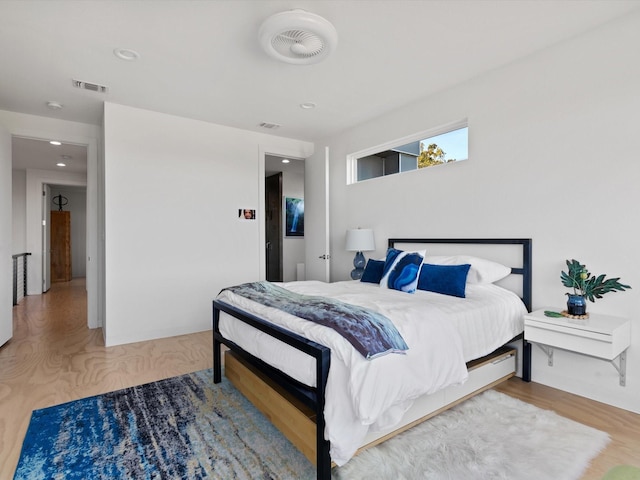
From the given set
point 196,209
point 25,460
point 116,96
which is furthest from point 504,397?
point 116,96

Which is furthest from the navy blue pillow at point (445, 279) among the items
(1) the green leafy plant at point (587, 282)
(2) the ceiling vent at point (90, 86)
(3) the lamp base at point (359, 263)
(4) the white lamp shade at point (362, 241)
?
(2) the ceiling vent at point (90, 86)

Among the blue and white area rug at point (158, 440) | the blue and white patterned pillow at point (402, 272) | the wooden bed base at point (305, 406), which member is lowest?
the blue and white area rug at point (158, 440)

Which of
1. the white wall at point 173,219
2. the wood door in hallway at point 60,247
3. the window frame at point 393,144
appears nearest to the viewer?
the window frame at point 393,144

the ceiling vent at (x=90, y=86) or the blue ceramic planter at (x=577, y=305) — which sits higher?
the ceiling vent at (x=90, y=86)

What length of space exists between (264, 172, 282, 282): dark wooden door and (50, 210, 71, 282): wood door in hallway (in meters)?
5.68

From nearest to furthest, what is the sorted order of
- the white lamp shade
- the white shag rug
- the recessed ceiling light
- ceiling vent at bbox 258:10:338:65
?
the white shag rug
ceiling vent at bbox 258:10:338:65
the recessed ceiling light
the white lamp shade

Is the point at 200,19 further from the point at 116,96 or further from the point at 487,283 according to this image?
the point at 487,283

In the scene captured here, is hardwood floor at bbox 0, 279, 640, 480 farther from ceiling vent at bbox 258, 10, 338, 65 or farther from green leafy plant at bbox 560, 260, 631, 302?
ceiling vent at bbox 258, 10, 338, 65

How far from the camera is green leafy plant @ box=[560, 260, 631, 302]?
225cm

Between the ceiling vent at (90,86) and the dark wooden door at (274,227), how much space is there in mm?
3732

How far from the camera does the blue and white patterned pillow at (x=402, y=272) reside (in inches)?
115

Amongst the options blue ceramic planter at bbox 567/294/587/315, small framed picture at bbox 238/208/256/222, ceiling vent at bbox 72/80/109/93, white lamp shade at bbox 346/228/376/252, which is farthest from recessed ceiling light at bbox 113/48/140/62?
blue ceramic planter at bbox 567/294/587/315

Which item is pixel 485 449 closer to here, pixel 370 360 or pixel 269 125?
pixel 370 360

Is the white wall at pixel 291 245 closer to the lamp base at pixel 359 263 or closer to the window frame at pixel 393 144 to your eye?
the window frame at pixel 393 144
